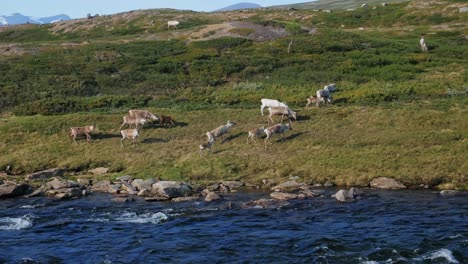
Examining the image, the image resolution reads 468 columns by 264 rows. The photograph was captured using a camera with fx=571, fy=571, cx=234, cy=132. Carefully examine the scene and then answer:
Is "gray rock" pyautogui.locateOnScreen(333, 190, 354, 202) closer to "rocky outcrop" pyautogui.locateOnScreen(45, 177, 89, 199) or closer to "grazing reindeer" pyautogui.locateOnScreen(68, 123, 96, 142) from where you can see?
"rocky outcrop" pyautogui.locateOnScreen(45, 177, 89, 199)

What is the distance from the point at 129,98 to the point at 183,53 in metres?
25.5

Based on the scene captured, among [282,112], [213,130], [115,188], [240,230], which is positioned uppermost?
[282,112]

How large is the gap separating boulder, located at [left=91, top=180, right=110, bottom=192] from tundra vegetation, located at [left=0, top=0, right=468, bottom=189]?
2.23m

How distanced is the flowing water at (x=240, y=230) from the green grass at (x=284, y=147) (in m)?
3.01

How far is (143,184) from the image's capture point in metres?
32.5

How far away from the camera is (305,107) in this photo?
46.2 m

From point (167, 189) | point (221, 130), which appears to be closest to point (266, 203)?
point (167, 189)

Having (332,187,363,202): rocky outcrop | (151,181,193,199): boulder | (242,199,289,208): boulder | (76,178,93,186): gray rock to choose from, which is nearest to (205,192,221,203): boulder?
(151,181,193,199): boulder

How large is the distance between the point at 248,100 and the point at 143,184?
70.5 ft

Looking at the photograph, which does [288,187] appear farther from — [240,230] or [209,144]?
[209,144]

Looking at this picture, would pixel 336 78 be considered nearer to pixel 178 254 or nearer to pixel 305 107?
pixel 305 107

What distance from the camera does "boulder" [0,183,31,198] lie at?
31969mm

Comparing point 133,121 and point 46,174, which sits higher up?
point 133,121

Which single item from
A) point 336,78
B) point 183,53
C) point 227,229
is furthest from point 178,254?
point 183,53
